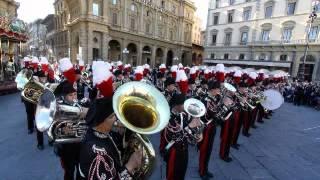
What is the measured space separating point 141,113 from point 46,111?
6.32ft

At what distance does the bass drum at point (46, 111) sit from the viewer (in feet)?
9.70

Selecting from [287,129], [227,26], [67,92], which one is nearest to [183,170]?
[67,92]

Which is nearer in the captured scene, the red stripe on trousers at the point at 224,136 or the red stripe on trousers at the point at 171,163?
the red stripe on trousers at the point at 171,163

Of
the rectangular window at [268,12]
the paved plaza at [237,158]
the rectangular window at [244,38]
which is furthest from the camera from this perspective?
the rectangular window at [244,38]

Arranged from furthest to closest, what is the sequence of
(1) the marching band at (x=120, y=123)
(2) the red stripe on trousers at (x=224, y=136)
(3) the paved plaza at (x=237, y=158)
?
(2) the red stripe on trousers at (x=224, y=136)
(3) the paved plaza at (x=237, y=158)
(1) the marching band at (x=120, y=123)

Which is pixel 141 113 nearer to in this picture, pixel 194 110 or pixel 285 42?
pixel 194 110

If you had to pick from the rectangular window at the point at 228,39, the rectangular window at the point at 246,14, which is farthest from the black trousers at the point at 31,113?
the rectangular window at the point at 228,39

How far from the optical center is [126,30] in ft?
128

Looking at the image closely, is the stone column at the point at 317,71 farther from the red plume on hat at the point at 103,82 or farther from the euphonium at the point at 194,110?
the red plume on hat at the point at 103,82

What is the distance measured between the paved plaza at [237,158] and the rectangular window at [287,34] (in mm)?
29919

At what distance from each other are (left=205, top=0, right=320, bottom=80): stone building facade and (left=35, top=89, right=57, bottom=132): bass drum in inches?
1289

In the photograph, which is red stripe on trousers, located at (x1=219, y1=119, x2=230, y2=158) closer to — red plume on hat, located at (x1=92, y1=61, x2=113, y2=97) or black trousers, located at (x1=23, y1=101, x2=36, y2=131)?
red plume on hat, located at (x1=92, y1=61, x2=113, y2=97)

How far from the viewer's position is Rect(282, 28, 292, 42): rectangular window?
109 feet

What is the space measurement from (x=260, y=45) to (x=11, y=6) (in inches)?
1557
